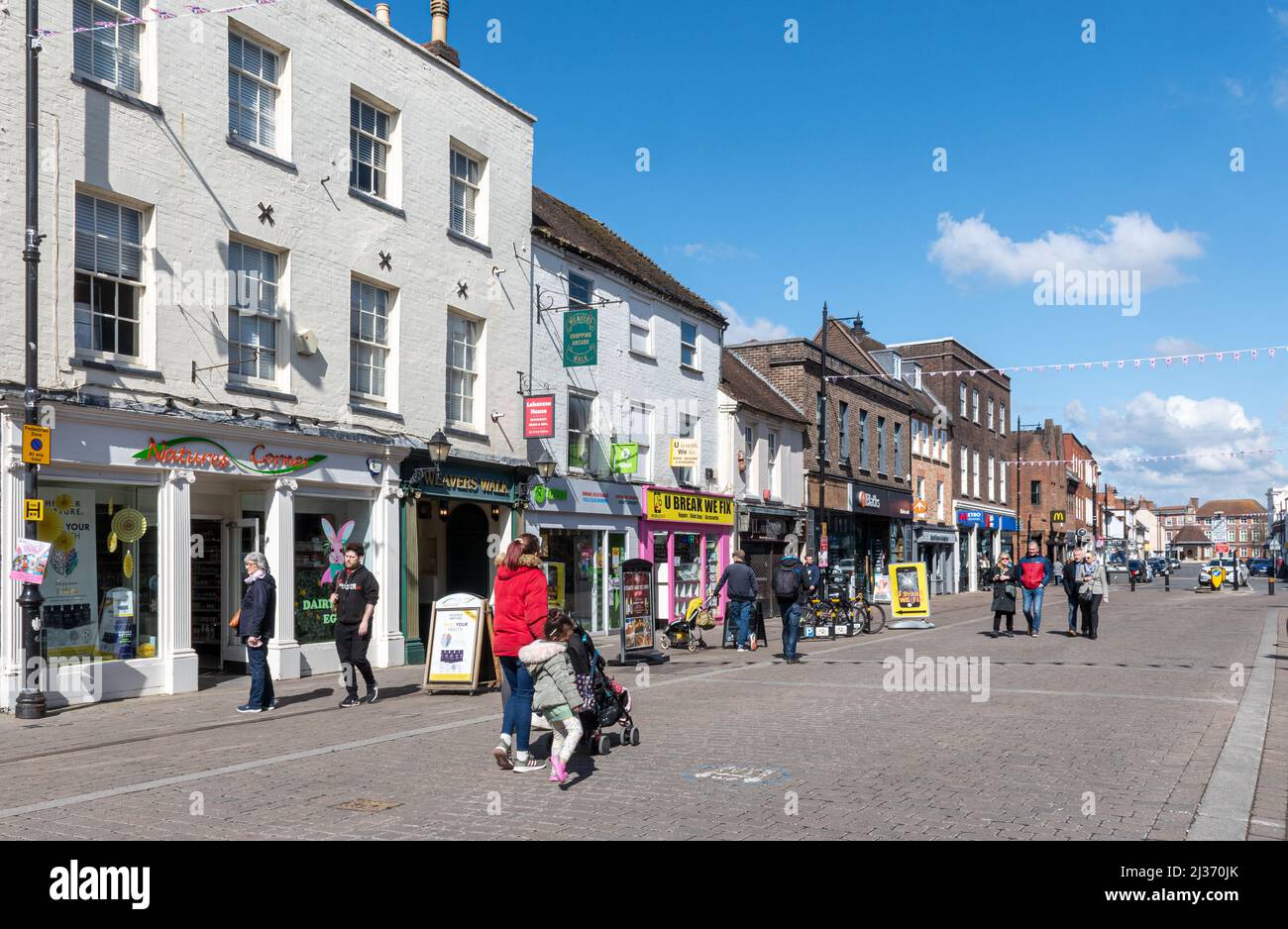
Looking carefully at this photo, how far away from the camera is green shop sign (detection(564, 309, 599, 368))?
21.3m

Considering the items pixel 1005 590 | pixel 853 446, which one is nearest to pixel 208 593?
pixel 1005 590

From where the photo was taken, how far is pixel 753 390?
1276 inches

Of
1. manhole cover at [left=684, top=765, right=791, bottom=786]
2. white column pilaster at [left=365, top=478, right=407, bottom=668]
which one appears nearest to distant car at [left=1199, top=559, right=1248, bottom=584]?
white column pilaster at [left=365, top=478, right=407, bottom=668]

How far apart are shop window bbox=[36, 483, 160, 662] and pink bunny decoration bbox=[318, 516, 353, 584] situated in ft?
9.86

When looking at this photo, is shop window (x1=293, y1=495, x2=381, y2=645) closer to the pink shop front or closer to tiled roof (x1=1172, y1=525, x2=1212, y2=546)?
the pink shop front

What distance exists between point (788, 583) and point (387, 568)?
624 cm

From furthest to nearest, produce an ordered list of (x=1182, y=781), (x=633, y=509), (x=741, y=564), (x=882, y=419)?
1. (x=882, y=419)
2. (x=633, y=509)
3. (x=741, y=564)
4. (x=1182, y=781)

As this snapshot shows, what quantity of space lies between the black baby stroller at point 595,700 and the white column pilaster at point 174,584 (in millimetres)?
6656

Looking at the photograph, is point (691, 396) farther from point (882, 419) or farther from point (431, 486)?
point (882, 419)

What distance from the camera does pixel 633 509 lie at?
24.5 meters

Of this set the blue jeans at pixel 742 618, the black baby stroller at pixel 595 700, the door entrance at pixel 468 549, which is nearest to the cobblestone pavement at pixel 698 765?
the black baby stroller at pixel 595 700
